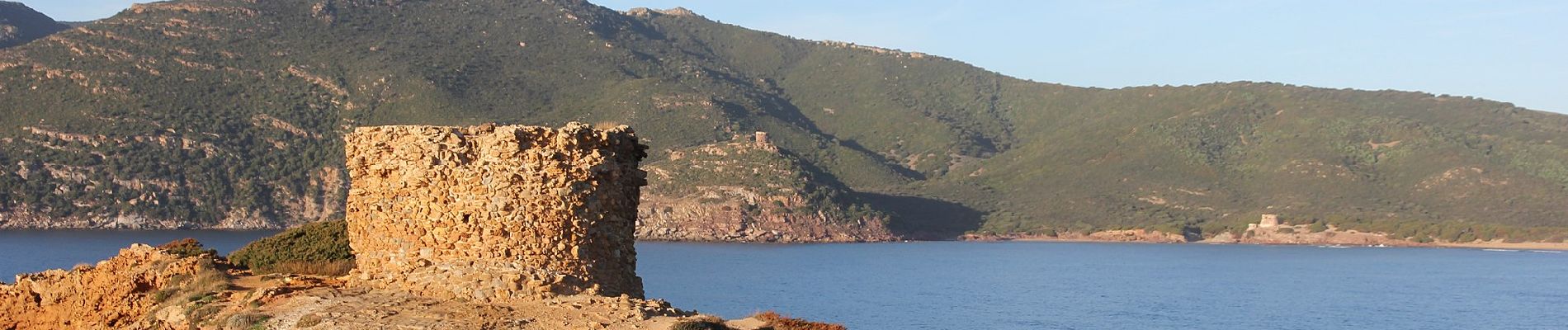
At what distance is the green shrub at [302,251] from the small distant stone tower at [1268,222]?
106 meters

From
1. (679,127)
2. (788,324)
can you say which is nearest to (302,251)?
(788,324)

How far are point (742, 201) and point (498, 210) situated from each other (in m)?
99.4

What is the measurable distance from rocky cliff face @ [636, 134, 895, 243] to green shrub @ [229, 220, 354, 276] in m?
86.9

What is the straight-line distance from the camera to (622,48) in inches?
5728

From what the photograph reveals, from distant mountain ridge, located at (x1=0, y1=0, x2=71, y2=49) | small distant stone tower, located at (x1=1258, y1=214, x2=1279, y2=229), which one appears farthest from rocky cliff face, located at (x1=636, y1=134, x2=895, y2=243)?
distant mountain ridge, located at (x1=0, y1=0, x2=71, y2=49)

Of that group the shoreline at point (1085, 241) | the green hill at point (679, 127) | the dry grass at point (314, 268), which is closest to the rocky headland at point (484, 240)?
the dry grass at point (314, 268)

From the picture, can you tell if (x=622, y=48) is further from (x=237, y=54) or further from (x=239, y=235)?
(x=239, y=235)

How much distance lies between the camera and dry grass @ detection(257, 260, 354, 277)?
15.6 m

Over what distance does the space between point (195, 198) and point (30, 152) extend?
888 centimetres

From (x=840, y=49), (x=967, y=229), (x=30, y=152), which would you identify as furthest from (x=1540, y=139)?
(x=30, y=152)

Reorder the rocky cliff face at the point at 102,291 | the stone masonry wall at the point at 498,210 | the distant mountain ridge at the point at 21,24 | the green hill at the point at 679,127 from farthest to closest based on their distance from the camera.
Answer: the distant mountain ridge at the point at 21,24 < the green hill at the point at 679,127 < the rocky cliff face at the point at 102,291 < the stone masonry wall at the point at 498,210

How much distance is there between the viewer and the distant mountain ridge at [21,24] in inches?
5595

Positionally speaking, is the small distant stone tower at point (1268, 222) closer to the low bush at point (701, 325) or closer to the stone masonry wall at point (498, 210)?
the stone masonry wall at point (498, 210)

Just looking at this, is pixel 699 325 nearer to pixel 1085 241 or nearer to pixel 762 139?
pixel 762 139
